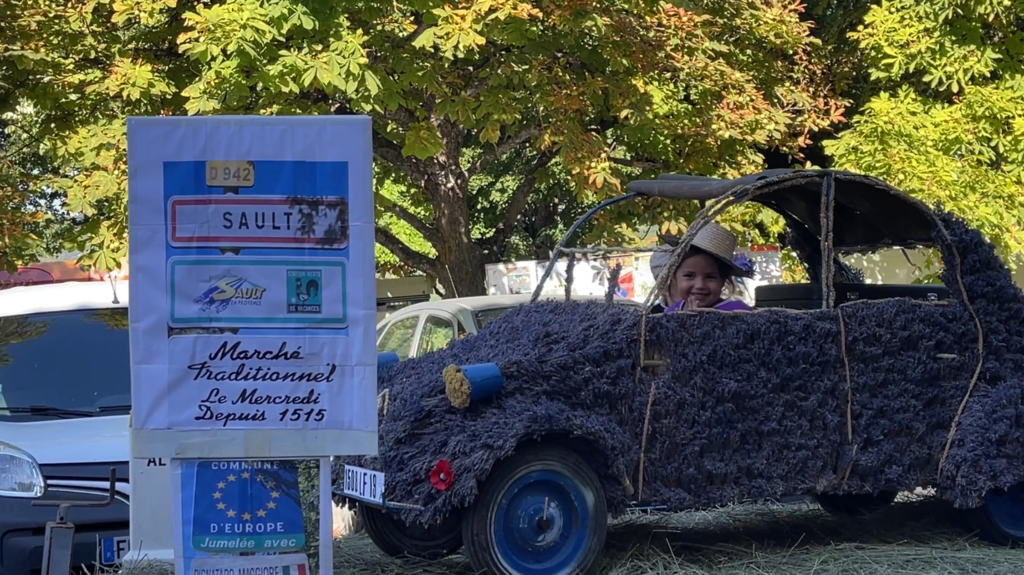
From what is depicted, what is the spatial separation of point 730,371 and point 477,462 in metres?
1.30

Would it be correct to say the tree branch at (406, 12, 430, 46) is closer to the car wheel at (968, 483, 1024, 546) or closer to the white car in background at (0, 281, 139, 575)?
the white car in background at (0, 281, 139, 575)

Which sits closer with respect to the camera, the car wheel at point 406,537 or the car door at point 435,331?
the car wheel at point 406,537

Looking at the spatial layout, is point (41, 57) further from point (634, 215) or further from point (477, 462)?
point (477, 462)

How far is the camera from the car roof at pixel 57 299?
23.7ft

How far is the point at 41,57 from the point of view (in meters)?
11.1

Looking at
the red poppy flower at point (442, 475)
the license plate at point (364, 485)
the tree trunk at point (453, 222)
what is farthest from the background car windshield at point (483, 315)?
the red poppy flower at point (442, 475)

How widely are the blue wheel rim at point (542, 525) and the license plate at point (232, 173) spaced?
183cm

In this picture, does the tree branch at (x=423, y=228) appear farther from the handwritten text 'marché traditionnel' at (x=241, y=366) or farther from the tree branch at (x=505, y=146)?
the handwritten text 'marché traditionnel' at (x=241, y=366)

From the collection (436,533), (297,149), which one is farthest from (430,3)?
(297,149)

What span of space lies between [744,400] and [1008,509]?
1705 mm

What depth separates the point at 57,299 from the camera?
7312 mm

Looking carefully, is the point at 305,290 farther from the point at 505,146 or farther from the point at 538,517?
the point at 505,146

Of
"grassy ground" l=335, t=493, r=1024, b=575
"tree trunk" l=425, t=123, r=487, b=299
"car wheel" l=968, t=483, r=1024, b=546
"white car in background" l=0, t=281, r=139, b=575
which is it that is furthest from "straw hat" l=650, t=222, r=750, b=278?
"tree trunk" l=425, t=123, r=487, b=299

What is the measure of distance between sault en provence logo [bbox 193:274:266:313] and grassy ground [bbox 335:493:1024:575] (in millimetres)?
1941
